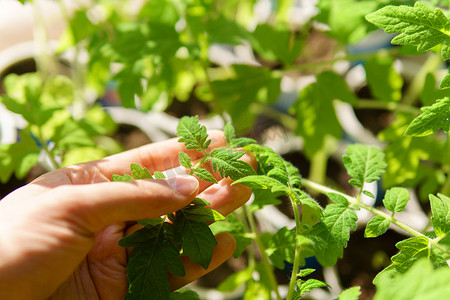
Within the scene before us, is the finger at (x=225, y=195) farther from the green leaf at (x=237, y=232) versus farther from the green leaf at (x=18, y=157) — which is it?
the green leaf at (x=18, y=157)

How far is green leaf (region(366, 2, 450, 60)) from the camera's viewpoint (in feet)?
2.12

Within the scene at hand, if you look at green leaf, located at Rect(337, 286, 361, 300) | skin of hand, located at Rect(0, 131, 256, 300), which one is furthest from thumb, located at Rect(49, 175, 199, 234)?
green leaf, located at Rect(337, 286, 361, 300)

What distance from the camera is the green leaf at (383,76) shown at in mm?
1150

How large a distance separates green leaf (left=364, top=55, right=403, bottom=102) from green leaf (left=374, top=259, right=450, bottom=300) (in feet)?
2.70

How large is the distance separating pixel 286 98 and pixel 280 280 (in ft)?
2.68

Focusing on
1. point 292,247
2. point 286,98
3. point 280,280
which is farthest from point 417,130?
point 286,98

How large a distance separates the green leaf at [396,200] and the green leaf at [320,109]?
0.48m

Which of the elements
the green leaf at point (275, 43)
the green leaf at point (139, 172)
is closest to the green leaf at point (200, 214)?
the green leaf at point (139, 172)

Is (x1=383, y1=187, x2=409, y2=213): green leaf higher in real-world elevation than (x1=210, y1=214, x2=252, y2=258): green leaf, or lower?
higher

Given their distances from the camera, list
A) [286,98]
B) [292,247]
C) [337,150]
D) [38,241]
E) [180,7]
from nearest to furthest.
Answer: [38,241]
[292,247]
[180,7]
[337,150]
[286,98]

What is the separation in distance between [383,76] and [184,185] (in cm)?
79

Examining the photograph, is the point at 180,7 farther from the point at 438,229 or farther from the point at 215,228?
the point at 438,229

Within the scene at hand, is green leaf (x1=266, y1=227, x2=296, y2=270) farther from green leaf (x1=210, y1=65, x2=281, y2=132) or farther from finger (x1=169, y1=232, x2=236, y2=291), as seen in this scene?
green leaf (x1=210, y1=65, x2=281, y2=132)

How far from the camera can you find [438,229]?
2.24 feet
